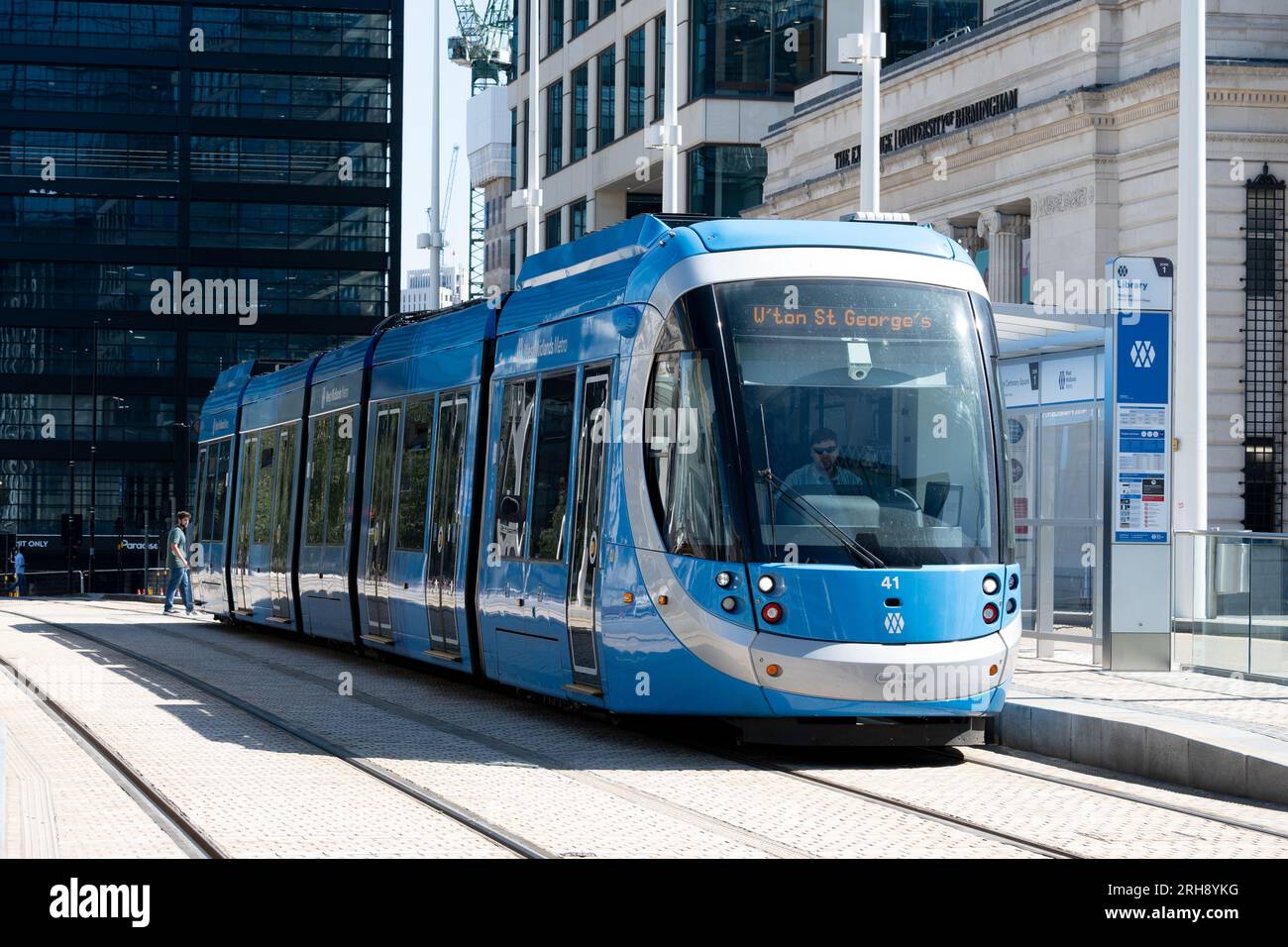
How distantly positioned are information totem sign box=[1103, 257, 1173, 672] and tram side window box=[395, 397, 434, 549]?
Answer: 5.84m

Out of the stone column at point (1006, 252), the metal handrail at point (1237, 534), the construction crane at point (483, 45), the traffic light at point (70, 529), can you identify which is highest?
the construction crane at point (483, 45)

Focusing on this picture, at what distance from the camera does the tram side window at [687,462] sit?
11.8 metres

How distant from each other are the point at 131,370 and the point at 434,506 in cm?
7332

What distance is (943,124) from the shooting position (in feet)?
109

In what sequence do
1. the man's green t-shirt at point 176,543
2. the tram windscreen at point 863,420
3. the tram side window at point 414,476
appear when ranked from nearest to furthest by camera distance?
the tram windscreen at point 863,420
the tram side window at point 414,476
the man's green t-shirt at point 176,543

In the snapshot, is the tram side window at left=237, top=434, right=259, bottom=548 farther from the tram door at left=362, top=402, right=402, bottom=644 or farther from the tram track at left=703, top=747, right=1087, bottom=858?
the tram track at left=703, top=747, right=1087, bottom=858

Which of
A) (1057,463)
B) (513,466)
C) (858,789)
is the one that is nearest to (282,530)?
(513,466)

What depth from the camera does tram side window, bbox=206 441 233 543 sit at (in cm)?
2659

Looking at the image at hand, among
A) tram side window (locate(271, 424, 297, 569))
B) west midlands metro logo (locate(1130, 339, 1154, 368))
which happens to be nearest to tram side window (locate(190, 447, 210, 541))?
tram side window (locate(271, 424, 297, 569))

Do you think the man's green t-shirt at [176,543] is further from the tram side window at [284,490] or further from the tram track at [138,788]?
the tram track at [138,788]

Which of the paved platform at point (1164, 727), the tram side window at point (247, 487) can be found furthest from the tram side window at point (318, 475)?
the paved platform at point (1164, 727)

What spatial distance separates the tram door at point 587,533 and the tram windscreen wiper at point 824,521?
155 centimetres

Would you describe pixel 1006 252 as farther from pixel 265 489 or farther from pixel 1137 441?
pixel 1137 441

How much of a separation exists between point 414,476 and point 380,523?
113cm
